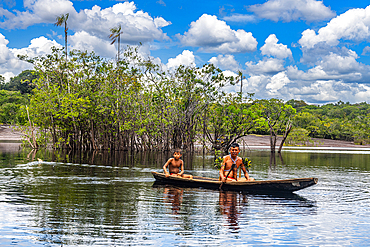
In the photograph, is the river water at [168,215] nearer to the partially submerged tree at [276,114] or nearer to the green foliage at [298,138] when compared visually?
the partially submerged tree at [276,114]

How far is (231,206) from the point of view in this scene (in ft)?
37.8

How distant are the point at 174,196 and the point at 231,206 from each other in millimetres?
2459

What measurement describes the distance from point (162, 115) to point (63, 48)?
37.7ft

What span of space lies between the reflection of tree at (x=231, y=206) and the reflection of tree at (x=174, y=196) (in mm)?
1344

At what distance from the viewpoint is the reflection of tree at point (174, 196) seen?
11.1 meters

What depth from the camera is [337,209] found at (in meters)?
11.4

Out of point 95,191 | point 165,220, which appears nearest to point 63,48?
point 95,191

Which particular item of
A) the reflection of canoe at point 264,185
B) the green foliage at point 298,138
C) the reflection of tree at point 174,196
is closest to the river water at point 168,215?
the reflection of tree at point 174,196

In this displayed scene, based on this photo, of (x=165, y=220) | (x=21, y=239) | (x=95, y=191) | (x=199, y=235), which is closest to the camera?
(x=21, y=239)

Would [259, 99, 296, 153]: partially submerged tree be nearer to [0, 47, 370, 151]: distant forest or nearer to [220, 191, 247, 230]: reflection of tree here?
[0, 47, 370, 151]: distant forest

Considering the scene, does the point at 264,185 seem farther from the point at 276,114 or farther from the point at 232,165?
the point at 276,114

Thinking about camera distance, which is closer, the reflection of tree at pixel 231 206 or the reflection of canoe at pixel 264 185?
the reflection of tree at pixel 231 206

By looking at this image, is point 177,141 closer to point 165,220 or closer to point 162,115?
point 162,115

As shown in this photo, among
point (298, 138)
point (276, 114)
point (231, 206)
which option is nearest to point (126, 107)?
point (276, 114)
